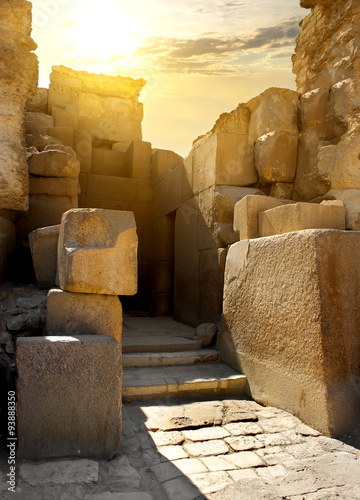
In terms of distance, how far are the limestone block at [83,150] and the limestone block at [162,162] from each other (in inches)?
47.1

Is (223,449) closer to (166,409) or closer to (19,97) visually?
(166,409)

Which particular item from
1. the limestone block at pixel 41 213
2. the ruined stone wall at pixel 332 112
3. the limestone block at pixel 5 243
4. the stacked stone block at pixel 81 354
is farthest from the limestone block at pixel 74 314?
the ruined stone wall at pixel 332 112

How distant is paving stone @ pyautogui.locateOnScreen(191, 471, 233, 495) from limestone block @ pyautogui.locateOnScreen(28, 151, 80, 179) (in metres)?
3.47

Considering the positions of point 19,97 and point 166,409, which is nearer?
point 166,409

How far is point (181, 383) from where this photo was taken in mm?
3281

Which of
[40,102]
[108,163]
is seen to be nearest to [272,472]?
[108,163]

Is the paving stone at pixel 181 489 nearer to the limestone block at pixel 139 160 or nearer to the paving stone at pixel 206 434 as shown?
the paving stone at pixel 206 434

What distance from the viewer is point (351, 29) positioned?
15.8 ft

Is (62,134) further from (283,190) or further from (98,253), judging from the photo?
(98,253)

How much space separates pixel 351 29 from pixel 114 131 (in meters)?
9.06

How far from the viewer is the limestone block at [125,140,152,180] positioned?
7.61 metres

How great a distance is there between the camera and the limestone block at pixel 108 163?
7781mm

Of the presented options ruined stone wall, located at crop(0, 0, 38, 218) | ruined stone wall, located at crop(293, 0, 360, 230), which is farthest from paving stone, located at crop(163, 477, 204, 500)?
ruined stone wall, located at crop(0, 0, 38, 218)

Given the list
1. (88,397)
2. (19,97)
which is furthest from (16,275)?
(88,397)
